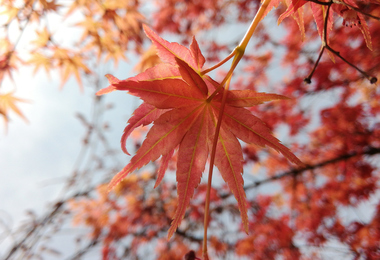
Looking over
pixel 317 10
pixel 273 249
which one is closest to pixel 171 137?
pixel 317 10

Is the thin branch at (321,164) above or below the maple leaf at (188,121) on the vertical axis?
above

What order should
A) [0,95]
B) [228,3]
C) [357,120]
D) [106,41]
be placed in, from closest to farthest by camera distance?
[0,95]
[106,41]
[357,120]
[228,3]

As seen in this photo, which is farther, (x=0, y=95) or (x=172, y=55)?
(x=0, y=95)

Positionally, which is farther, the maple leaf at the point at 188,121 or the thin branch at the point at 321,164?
the thin branch at the point at 321,164

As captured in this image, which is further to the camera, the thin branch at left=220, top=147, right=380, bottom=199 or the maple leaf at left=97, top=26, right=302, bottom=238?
the thin branch at left=220, top=147, right=380, bottom=199

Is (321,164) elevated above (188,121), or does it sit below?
above

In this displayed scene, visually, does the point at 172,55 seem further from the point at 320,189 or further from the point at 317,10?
the point at 320,189

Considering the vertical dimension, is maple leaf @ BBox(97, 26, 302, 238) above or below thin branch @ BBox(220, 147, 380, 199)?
below

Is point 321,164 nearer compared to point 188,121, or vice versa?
point 188,121
